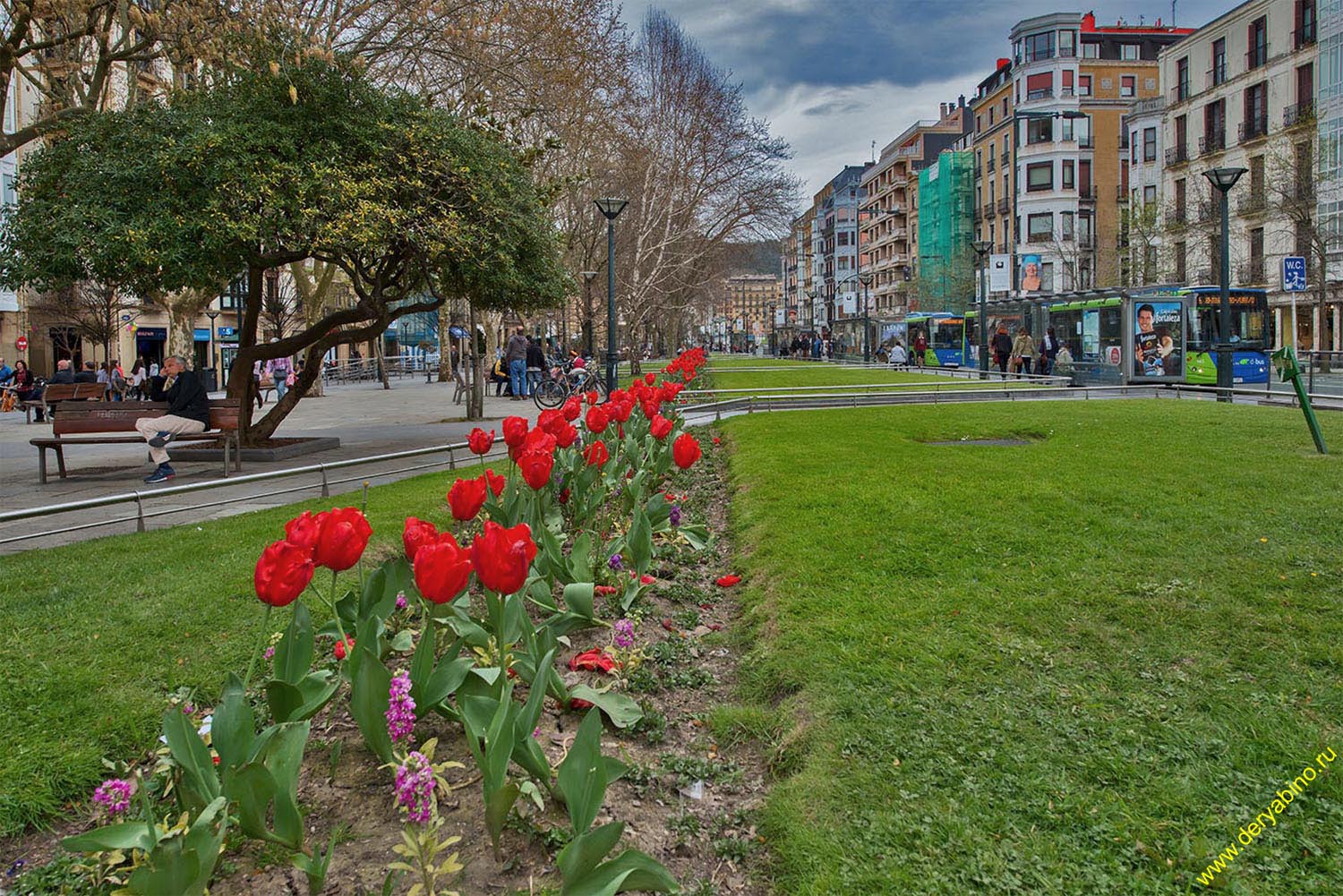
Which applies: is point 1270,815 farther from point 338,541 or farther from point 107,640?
point 107,640

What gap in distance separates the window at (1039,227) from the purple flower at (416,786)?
237 feet

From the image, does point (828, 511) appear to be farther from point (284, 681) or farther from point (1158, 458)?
point (284, 681)

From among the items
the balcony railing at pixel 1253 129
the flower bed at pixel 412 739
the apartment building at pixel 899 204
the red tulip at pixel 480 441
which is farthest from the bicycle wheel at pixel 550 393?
the apartment building at pixel 899 204

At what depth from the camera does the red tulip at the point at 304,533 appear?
269 cm

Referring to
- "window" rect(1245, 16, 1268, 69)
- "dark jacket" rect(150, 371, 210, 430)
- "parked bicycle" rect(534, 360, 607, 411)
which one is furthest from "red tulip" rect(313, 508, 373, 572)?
"window" rect(1245, 16, 1268, 69)

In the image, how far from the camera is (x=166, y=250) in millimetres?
10789

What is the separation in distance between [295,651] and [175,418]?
9552 mm

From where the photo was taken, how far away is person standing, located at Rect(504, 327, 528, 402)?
27.3 metres

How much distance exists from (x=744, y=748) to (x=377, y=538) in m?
3.88

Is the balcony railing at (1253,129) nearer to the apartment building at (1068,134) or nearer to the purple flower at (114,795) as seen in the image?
the apartment building at (1068,134)

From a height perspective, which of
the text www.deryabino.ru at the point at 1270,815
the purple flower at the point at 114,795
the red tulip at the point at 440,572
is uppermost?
the red tulip at the point at 440,572

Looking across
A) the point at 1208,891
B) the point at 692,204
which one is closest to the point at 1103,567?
the point at 1208,891

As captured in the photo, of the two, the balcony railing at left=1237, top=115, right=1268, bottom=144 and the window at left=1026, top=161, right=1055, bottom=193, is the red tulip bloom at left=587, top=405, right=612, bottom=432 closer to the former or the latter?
the balcony railing at left=1237, top=115, right=1268, bottom=144

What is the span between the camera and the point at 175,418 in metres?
11.3
